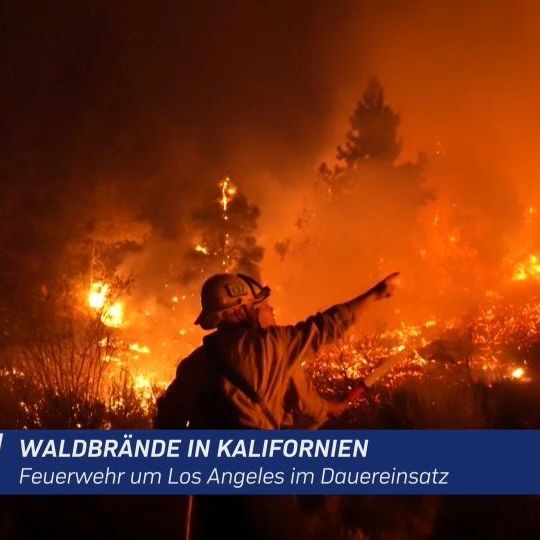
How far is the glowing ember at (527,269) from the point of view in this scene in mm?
27234

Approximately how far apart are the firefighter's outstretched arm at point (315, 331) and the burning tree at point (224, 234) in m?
29.8

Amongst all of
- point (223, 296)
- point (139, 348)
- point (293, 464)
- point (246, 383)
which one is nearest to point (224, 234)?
point (139, 348)

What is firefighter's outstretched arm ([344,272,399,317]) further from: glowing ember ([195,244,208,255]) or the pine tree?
the pine tree

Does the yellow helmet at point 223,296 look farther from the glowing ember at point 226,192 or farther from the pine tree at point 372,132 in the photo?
the pine tree at point 372,132

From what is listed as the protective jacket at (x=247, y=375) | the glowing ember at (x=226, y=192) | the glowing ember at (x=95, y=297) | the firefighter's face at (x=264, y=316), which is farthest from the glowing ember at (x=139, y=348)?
the protective jacket at (x=247, y=375)

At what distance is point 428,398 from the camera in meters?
7.25

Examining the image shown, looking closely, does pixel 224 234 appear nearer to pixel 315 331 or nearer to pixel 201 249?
pixel 201 249

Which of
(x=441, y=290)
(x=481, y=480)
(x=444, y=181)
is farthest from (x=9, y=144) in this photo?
(x=444, y=181)

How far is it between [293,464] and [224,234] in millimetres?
29766

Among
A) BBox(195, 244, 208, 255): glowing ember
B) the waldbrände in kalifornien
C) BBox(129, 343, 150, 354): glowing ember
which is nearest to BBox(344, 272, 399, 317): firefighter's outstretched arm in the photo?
the waldbrände in kalifornien

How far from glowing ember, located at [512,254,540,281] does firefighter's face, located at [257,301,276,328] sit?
1006 inches

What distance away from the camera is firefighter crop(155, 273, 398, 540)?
3.48 metres
